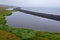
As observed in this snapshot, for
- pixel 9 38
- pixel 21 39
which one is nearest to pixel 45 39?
pixel 21 39

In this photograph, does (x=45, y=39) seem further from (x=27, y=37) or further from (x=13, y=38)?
(x=13, y=38)

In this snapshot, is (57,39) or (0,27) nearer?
(57,39)

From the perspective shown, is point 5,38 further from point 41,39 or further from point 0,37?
point 41,39

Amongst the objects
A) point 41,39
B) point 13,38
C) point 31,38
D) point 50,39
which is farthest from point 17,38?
point 50,39

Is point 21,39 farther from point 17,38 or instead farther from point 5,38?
point 5,38

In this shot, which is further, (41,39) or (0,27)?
(0,27)

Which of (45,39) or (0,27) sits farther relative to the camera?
(0,27)

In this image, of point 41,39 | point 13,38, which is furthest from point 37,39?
point 13,38
